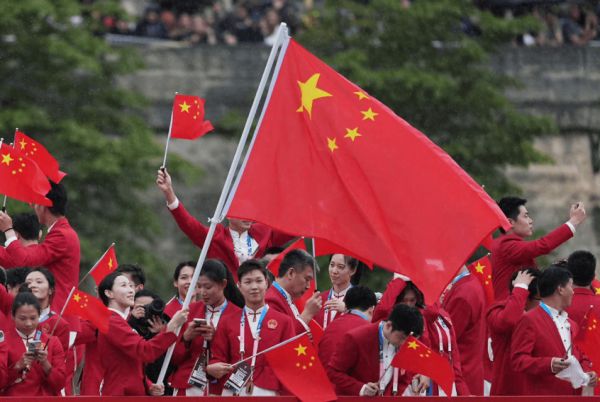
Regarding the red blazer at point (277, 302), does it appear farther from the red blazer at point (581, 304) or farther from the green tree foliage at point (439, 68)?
the green tree foliage at point (439, 68)

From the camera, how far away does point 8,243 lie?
17156 mm

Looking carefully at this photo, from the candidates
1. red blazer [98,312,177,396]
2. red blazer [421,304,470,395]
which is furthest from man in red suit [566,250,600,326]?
red blazer [98,312,177,396]

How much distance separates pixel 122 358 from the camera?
16.4m

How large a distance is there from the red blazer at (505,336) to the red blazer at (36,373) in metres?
3.67

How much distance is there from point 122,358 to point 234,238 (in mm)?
2368

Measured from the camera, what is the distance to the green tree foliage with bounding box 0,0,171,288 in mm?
31688

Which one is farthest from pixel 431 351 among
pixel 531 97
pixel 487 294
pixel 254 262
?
pixel 531 97

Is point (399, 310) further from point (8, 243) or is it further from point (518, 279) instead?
point (8, 243)

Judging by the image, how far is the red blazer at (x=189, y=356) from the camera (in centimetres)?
1627

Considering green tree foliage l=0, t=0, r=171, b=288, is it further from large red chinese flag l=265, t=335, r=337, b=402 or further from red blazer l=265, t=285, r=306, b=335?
large red chinese flag l=265, t=335, r=337, b=402

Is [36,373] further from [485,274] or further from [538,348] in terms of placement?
[485,274]

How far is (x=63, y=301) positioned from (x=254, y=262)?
1.99 metres

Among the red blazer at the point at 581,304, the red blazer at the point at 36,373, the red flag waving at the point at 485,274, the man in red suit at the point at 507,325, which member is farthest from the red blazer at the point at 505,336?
the red blazer at the point at 36,373

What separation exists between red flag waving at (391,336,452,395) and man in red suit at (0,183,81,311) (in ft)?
10.3
